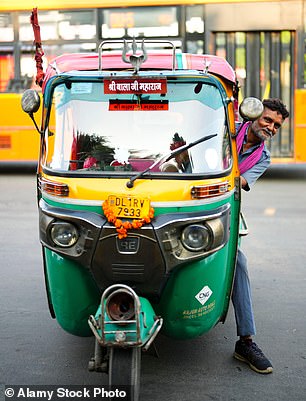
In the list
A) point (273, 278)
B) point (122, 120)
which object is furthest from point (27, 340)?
point (273, 278)

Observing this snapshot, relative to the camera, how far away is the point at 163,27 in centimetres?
1291

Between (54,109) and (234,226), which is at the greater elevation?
(54,109)

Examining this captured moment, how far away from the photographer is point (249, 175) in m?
4.58

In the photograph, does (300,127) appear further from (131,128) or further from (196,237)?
(196,237)

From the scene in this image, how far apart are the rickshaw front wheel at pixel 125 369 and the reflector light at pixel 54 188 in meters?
0.92

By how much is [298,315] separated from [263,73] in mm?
8329

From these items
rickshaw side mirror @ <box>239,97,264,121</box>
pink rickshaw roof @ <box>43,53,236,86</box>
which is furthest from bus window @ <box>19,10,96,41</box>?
rickshaw side mirror @ <box>239,97,264,121</box>

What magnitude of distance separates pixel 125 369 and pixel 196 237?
31.4 inches

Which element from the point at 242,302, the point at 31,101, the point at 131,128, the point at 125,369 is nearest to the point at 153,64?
the point at 131,128

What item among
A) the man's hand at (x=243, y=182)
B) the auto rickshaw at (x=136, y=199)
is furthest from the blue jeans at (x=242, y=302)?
the man's hand at (x=243, y=182)

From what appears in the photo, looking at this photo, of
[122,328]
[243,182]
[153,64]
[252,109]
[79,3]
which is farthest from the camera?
[79,3]

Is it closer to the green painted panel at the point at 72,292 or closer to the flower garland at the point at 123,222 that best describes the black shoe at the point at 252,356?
the green painted panel at the point at 72,292

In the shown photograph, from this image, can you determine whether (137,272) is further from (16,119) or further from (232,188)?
(16,119)

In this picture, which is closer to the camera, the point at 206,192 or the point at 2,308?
the point at 206,192
